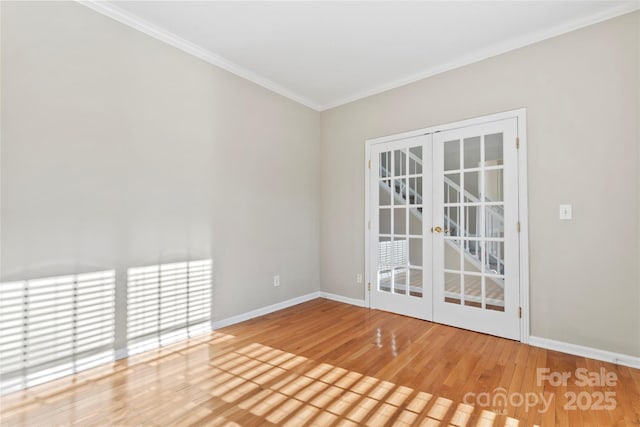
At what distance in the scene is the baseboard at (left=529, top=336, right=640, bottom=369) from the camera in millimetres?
2316

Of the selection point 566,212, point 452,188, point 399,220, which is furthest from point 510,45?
point 399,220

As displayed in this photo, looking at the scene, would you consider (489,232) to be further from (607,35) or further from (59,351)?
→ (59,351)

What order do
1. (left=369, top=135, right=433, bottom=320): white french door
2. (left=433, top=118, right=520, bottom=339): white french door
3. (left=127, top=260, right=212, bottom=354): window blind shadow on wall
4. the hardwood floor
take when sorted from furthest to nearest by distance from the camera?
1. (left=369, top=135, right=433, bottom=320): white french door
2. (left=433, top=118, right=520, bottom=339): white french door
3. (left=127, top=260, right=212, bottom=354): window blind shadow on wall
4. the hardwood floor

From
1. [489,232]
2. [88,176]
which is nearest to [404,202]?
[489,232]

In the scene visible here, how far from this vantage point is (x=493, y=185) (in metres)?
2.96

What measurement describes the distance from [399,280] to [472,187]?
133 cm

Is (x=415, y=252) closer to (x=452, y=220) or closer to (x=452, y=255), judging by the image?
(x=452, y=255)

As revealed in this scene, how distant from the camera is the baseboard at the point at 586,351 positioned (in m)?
2.32

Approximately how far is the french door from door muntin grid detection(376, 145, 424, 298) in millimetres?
12

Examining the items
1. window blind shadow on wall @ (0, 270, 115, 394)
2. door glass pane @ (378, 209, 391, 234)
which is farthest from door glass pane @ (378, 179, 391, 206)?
window blind shadow on wall @ (0, 270, 115, 394)

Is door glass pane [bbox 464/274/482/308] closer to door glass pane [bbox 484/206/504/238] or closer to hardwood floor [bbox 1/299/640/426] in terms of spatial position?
hardwood floor [bbox 1/299/640/426]

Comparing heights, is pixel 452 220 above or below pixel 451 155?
below

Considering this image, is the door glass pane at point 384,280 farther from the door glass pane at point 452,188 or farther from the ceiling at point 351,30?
the ceiling at point 351,30

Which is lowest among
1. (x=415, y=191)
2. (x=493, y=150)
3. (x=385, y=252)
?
(x=385, y=252)
